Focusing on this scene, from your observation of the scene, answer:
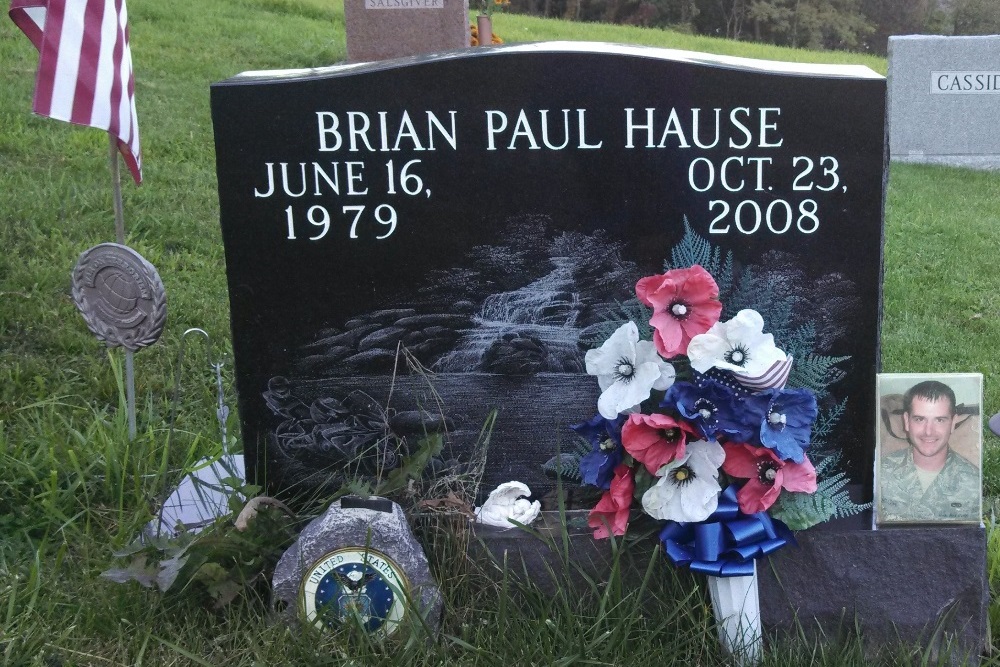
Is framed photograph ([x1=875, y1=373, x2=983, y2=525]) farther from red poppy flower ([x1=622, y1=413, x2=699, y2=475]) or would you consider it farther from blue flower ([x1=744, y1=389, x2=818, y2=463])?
red poppy flower ([x1=622, y1=413, x2=699, y2=475])

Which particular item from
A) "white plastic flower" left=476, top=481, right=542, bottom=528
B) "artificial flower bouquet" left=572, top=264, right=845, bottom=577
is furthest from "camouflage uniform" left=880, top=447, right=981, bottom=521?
"white plastic flower" left=476, top=481, right=542, bottom=528

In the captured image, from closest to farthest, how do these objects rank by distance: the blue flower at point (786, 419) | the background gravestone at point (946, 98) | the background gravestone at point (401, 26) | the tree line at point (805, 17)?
1. the blue flower at point (786, 419)
2. the background gravestone at point (401, 26)
3. the background gravestone at point (946, 98)
4. the tree line at point (805, 17)

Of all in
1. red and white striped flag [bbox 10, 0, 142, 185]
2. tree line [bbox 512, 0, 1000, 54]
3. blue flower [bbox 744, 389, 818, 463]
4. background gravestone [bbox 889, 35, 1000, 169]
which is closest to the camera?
blue flower [bbox 744, 389, 818, 463]

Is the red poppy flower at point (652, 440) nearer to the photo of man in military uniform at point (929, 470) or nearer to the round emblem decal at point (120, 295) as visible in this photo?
the photo of man in military uniform at point (929, 470)

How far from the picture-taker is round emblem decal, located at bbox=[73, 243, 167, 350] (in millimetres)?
2801

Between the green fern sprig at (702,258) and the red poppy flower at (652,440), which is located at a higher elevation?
the green fern sprig at (702,258)

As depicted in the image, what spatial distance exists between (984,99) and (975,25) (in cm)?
2481

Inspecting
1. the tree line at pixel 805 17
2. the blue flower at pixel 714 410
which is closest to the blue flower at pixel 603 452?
the blue flower at pixel 714 410

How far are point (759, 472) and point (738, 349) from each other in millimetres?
287

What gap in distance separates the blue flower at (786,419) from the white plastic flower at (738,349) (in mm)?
73

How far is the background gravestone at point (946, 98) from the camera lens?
346 inches

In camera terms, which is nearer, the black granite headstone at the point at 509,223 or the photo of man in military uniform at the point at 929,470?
the photo of man in military uniform at the point at 929,470

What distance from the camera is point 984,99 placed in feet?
28.9

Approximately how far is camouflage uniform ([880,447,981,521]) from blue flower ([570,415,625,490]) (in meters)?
0.66
